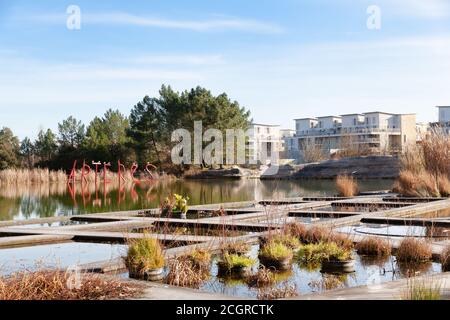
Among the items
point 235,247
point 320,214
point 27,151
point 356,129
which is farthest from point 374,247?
point 356,129

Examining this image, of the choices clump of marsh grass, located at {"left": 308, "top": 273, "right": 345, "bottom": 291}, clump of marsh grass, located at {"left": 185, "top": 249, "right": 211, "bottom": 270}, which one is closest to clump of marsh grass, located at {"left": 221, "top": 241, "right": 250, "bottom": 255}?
clump of marsh grass, located at {"left": 185, "top": 249, "right": 211, "bottom": 270}

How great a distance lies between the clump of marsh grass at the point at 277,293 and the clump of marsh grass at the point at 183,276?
1.98 feet

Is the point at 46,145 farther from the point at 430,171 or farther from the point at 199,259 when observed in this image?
the point at 199,259

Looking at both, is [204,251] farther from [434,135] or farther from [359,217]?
[434,135]

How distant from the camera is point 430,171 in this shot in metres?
14.7

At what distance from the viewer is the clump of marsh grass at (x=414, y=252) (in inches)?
234

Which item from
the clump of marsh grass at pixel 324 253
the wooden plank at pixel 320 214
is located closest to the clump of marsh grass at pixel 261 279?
the clump of marsh grass at pixel 324 253

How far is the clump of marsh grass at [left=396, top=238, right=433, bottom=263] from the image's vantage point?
5.94 metres

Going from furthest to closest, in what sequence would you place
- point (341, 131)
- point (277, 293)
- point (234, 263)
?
1. point (341, 131)
2. point (234, 263)
3. point (277, 293)

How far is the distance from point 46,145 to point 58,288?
113ft

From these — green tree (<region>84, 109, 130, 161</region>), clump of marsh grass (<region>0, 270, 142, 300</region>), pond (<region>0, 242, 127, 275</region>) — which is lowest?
pond (<region>0, 242, 127, 275</region>)

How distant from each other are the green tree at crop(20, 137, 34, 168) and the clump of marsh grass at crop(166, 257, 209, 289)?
34174mm

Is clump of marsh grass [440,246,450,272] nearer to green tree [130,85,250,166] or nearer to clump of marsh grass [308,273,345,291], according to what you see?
clump of marsh grass [308,273,345,291]

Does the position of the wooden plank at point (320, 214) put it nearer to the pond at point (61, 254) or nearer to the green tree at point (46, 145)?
the pond at point (61, 254)
